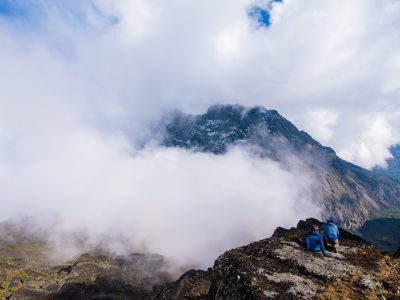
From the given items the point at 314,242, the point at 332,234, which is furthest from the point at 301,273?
the point at 332,234

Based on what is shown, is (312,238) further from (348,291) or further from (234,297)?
(234,297)

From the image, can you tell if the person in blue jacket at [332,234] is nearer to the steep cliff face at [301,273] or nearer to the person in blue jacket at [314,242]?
the steep cliff face at [301,273]

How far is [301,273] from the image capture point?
34312 mm

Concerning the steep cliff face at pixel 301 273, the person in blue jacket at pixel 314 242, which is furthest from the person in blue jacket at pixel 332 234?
the person in blue jacket at pixel 314 242

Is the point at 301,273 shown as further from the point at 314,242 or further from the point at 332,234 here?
the point at 332,234

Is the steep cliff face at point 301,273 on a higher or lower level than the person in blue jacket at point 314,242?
lower

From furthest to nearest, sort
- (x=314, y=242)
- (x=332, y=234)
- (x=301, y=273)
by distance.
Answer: (x=332, y=234), (x=314, y=242), (x=301, y=273)

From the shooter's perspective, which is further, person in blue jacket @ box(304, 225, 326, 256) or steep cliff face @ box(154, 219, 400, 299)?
person in blue jacket @ box(304, 225, 326, 256)

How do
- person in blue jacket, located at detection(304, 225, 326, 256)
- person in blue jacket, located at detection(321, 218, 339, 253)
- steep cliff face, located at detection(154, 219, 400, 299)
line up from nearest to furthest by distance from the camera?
steep cliff face, located at detection(154, 219, 400, 299)
person in blue jacket, located at detection(304, 225, 326, 256)
person in blue jacket, located at detection(321, 218, 339, 253)

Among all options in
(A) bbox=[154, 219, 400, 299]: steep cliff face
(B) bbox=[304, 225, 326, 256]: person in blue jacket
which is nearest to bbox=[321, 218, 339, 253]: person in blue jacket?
(A) bbox=[154, 219, 400, 299]: steep cliff face

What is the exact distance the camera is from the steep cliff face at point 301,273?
31344 mm

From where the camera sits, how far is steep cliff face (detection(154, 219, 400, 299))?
103 ft

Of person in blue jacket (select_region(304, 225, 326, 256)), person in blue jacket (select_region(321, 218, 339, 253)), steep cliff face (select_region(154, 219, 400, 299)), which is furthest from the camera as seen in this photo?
person in blue jacket (select_region(321, 218, 339, 253))

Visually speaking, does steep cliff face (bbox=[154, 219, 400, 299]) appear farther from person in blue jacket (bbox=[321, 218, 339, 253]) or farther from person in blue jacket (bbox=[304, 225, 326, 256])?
person in blue jacket (bbox=[321, 218, 339, 253])
